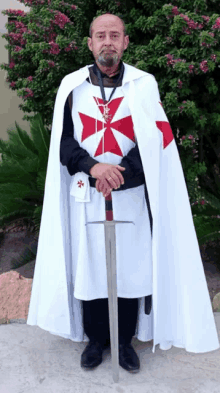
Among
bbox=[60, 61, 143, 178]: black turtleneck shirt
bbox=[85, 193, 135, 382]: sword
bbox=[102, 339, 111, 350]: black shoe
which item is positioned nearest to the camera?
A: bbox=[85, 193, 135, 382]: sword

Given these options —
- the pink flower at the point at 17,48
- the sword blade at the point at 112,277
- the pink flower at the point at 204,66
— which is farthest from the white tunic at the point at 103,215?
the pink flower at the point at 17,48

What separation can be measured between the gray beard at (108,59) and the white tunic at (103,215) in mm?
138

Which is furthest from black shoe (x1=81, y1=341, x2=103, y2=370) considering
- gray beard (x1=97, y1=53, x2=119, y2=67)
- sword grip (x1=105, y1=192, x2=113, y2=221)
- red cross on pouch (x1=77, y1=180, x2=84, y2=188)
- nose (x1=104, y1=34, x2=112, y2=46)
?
nose (x1=104, y1=34, x2=112, y2=46)

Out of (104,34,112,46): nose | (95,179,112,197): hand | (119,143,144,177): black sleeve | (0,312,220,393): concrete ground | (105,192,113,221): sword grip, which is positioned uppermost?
(104,34,112,46): nose

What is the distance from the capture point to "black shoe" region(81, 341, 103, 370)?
260 centimetres

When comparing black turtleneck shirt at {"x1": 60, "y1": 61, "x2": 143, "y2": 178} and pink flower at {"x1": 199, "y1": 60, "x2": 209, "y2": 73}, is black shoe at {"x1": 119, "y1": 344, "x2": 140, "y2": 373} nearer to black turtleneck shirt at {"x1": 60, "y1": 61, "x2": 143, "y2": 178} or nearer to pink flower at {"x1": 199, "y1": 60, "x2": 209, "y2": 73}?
black turtleneck shirt at {"x1": 60, "y1": 61, "x2": 143, "y2": 178}

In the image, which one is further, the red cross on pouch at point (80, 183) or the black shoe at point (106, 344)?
the black shoe at point (106, 344)

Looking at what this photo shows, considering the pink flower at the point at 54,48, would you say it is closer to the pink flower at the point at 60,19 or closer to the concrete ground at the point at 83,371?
the pink flower at the point at 60,19

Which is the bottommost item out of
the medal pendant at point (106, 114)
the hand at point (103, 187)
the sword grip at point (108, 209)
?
the sword grip at point (108, 209)

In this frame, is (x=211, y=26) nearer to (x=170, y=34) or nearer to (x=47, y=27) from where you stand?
(x=170, y=34)

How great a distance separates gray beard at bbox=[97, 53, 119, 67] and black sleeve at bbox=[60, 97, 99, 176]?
1.06ft

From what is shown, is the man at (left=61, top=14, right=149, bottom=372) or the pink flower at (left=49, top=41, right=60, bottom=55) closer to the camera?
the man at (left=61, top=14, right=149, bottom=372)

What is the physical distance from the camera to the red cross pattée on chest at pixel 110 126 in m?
2.36

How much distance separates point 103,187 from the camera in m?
2.26
